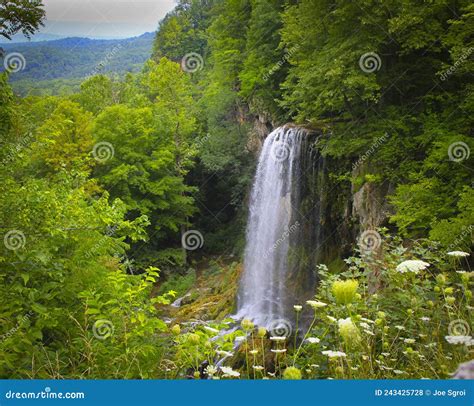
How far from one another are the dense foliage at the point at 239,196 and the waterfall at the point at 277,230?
3.46ft

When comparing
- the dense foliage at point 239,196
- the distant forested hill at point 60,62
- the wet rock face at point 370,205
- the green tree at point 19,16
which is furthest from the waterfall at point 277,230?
the green tree at point 19,16

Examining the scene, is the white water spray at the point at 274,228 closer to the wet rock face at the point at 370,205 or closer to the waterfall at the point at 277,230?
the waterfall at the point at 277,230

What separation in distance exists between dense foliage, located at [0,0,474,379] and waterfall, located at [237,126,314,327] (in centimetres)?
105

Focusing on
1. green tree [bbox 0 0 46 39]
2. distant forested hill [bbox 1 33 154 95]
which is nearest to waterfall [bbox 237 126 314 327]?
distant forested hill [bbox 1 33 154 95]

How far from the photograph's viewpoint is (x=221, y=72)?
23547 mm

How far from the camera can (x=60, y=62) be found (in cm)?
2178

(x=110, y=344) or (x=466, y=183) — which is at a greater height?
(x=466, y=183)

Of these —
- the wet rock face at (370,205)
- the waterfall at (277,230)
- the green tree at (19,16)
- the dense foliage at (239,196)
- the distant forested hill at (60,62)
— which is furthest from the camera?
the distant forested hill at (60,62)

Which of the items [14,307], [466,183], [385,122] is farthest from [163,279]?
[14,307]

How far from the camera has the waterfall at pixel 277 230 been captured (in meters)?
13.9

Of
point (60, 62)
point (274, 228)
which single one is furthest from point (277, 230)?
point (60, 62)

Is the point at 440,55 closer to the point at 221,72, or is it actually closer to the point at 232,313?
the point at 232,313

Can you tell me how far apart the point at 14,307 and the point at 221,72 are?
21.1 m

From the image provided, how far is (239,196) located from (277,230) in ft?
21.3
